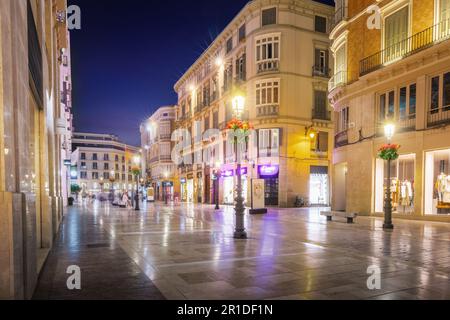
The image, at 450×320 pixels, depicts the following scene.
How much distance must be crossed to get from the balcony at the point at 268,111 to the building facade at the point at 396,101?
745cm

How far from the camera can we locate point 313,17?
32.4 meters

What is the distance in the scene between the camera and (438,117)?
16781 mm

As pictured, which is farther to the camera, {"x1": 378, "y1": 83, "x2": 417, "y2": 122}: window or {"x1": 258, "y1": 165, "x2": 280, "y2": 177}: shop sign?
{"x1": 258, "y1": 165, "x2": 280, "y2": 177}: shop sign

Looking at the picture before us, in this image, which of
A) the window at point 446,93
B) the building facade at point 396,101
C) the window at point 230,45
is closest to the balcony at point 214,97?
the window at point 230,45

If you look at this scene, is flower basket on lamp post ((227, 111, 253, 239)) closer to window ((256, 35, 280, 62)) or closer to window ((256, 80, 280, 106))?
window ((256, 80, 280, 106))

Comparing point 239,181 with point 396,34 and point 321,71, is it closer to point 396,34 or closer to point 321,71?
point 396,34

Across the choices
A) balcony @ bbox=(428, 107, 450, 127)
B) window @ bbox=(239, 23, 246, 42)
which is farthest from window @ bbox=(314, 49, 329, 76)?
balcony @ bbox=(428, 107, 450, 127)

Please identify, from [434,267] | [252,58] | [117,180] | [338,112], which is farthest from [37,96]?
[117,180]

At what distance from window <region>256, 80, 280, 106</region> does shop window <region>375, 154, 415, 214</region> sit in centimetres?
1332

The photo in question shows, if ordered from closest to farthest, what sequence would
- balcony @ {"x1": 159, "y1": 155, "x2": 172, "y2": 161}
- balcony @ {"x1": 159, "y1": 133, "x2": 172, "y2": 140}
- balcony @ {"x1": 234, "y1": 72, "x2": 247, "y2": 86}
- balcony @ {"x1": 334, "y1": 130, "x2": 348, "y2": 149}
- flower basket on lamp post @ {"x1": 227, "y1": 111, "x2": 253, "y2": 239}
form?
1. flower basket on lamp post @ {"x1": 227, "y1": 111, "x2": 253, "y2": 239}
2. balcony @ {"x1": 334, "y1": 130, "x2": 348, "y2": 149}
3. balcony @ {"x1": 234, "y1": 72, "x2": 247, "y2": 86}
4. balcony @ {"x1": 159, "y1": 155, "x2": 172, "y2": 161}
5. balcony @ {"x1": 159, "y1": 133, "x2": 172, "y2": 140}

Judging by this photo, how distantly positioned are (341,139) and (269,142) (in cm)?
891

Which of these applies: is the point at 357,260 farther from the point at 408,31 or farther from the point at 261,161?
the point at 261,161

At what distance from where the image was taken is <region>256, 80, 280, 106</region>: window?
31.4 metres
